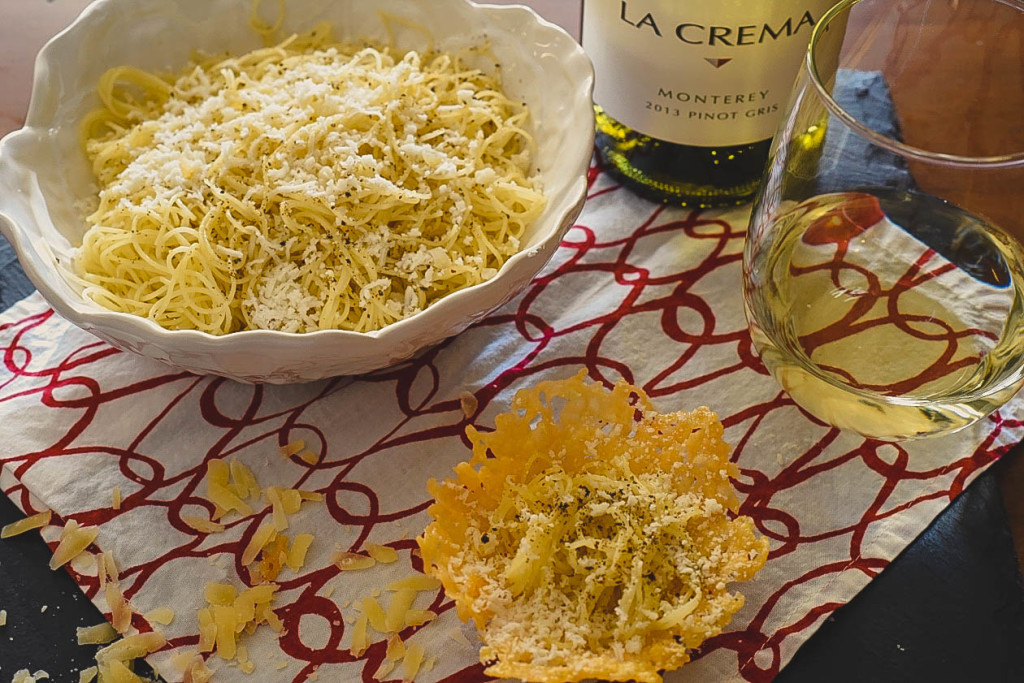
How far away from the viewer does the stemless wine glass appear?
2.69ft

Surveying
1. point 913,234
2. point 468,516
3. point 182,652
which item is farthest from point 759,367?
point 182,652

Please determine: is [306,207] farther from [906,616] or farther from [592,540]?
[906,616]

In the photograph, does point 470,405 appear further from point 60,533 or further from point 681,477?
point 60,533

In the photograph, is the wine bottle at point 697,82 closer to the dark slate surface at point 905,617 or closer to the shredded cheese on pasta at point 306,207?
the shredded cheese on pasta at point 306,207

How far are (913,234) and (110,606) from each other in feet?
2.51

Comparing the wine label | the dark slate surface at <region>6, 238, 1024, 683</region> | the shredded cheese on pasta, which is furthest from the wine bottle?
the dark slate surface at <region>6, 238, 1024, 683</region>

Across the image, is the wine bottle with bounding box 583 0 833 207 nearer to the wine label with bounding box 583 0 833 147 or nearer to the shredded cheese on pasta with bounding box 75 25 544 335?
the wine label with bounding box 583 0 833 147

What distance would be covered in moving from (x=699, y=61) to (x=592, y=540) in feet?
1.49

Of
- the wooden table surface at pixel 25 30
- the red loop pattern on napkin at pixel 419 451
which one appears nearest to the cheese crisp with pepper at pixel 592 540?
the red loop pattern on napkin at pixel 419 451

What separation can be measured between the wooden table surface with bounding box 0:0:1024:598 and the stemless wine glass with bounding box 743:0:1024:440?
41cm

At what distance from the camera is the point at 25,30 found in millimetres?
1248

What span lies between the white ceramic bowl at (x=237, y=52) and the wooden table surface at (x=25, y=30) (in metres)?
0.24

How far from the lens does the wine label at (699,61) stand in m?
0.90

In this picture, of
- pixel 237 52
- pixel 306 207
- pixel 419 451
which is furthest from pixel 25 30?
pixel 419 451
